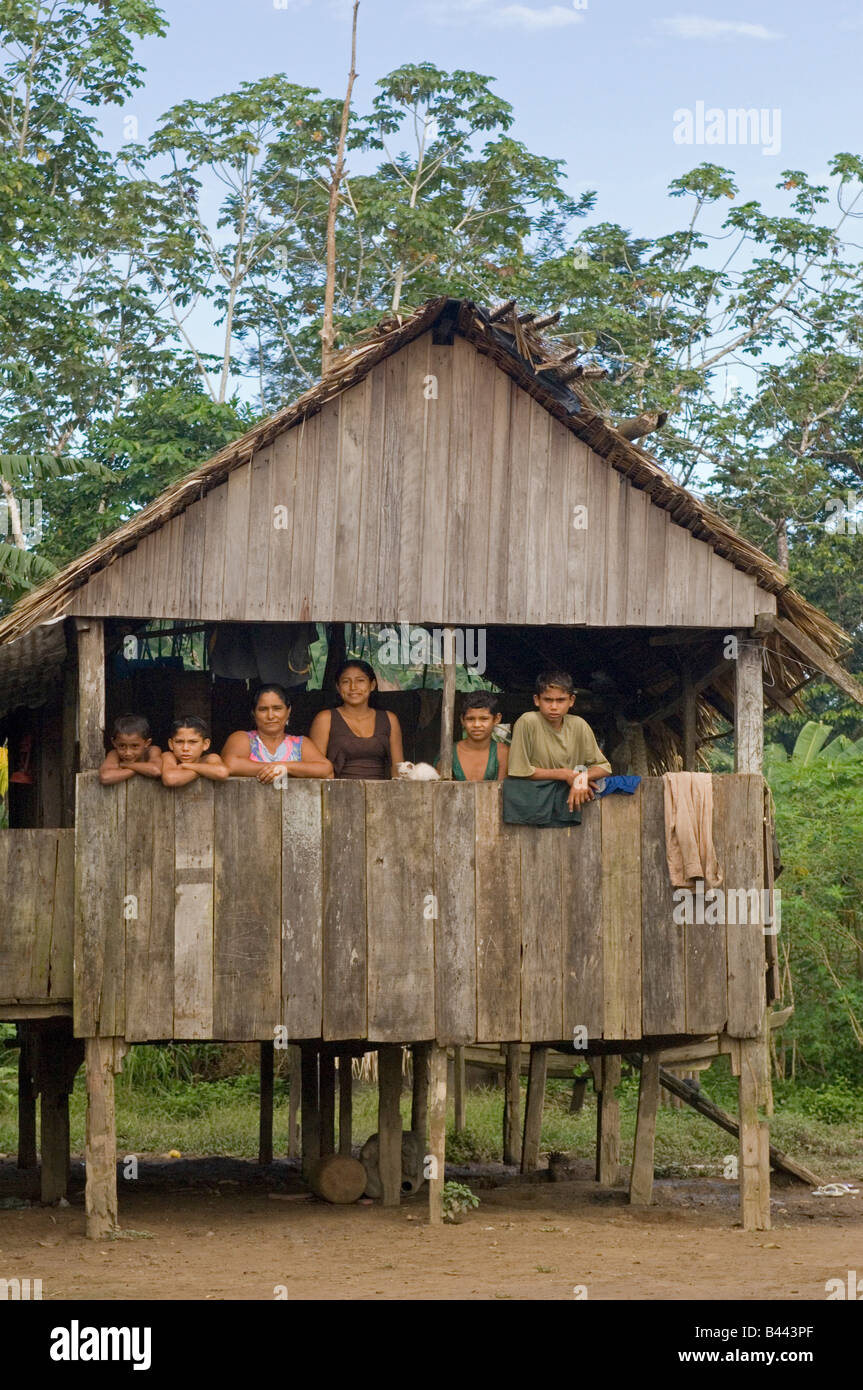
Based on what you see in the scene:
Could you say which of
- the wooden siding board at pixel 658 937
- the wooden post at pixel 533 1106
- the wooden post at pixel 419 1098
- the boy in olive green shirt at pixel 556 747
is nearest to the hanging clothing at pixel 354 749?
the boy in olive green shirt at pixel 556 747

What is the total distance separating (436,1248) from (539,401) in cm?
539

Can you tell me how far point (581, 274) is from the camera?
1007 inches

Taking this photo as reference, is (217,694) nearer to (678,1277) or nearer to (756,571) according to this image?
(756,571)

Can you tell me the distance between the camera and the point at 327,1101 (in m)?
13.9

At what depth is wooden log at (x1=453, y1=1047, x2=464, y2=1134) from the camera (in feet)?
52.0

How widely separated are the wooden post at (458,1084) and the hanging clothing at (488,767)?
447 centimetres

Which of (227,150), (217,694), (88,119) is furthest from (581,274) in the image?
(217,694)

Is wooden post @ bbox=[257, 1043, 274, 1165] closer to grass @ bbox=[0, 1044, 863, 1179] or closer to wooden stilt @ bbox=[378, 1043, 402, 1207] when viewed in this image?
grass @ bbox=[0, 1044, 863, 1179]

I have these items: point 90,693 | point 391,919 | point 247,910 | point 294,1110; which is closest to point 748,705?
point 391,919

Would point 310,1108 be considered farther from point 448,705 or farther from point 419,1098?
point 448,705

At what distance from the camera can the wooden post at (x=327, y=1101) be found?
45.5 ft

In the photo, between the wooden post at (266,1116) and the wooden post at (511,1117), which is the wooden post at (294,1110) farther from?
the wooden post at (511,1117)

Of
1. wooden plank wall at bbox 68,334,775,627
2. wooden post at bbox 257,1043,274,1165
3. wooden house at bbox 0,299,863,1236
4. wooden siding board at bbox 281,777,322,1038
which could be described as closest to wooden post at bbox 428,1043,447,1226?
wooden house at bbox 0,299,863,1236

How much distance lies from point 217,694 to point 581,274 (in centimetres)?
1379
